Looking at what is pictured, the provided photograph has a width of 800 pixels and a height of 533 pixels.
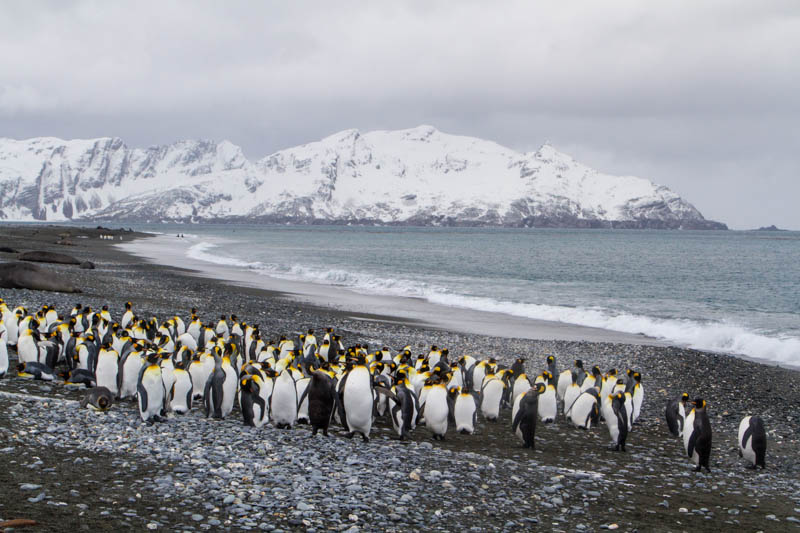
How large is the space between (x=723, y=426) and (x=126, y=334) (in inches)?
478

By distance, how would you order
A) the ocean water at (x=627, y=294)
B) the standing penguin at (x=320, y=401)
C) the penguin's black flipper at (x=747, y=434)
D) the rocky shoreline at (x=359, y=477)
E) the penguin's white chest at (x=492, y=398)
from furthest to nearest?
the ocean water at (x=627, y=294)
the penguin's white chest at (x=492, y=398)
the penguin's black flipper at (x=747, y=434)
the standing penguin at (x=320, y=401)
the rocky shoreline at (x=359, y=477)

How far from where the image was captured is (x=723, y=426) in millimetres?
13750

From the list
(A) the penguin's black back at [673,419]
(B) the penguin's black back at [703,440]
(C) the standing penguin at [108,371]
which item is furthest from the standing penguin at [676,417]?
(C) the standing penguin at [108,371]

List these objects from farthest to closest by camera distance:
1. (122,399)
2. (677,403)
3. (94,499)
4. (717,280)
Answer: (717,280), (677,403), (122,399), (94,499)

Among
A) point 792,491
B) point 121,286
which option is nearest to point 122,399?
point 792,491

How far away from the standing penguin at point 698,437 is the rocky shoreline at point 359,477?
0.26 m

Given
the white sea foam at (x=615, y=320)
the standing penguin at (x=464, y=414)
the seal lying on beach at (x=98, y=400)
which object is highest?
the seal lying on beach at (x=98, y=400)

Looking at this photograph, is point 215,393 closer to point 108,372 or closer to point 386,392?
point 108,372

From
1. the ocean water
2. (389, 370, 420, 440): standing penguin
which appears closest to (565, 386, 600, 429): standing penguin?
(389, 370, 420, 440): standing penguin

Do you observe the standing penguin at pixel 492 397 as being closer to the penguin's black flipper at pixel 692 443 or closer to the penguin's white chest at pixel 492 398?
the penguin's white chest at pixel 492 398

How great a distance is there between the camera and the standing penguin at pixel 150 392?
1041cm

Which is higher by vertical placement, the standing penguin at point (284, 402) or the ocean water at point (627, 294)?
the standing penguin at point (284, 402)

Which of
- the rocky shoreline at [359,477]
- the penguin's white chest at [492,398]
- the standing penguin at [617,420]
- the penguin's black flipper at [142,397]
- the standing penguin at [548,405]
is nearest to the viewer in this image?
the rocky shoreline at [359,477]

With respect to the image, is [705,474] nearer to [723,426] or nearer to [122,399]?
[723,426]
